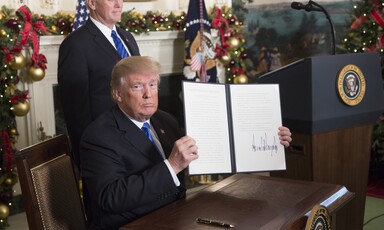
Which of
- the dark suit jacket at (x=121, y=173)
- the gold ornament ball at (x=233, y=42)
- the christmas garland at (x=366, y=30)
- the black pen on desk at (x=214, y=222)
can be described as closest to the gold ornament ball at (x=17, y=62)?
the gold ornament ball at (x=233, y=42)

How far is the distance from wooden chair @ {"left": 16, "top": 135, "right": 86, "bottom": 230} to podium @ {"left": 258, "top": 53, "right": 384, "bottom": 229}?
50.9 inches

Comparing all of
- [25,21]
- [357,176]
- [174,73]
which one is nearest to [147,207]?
[357,176]

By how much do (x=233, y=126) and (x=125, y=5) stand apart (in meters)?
3.80

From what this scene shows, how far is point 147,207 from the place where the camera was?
2166 mm

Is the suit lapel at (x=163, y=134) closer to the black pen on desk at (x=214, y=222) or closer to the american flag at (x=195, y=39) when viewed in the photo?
the black pen on desk at (x=214, y=222)

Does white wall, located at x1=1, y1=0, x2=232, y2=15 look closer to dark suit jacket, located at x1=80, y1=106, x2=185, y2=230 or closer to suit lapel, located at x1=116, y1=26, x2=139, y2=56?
suit lapel, located at x1=116, y1=26, x2=139, y2=56

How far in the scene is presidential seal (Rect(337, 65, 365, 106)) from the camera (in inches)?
121

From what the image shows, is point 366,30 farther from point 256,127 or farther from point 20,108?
point 256,127

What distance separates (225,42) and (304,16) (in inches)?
55.0

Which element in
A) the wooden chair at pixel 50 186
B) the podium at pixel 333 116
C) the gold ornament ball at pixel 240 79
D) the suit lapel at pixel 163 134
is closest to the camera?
the wooden chair at pixel 50 186

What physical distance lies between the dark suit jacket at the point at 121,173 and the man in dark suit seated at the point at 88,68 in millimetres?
876

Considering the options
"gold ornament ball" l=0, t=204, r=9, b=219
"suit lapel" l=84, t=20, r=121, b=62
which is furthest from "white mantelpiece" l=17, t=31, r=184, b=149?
"suit lapel" l=84, t=20, r=121, b=62

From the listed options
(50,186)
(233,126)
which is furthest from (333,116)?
(50,186)

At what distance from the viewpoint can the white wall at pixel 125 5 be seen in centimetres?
526
